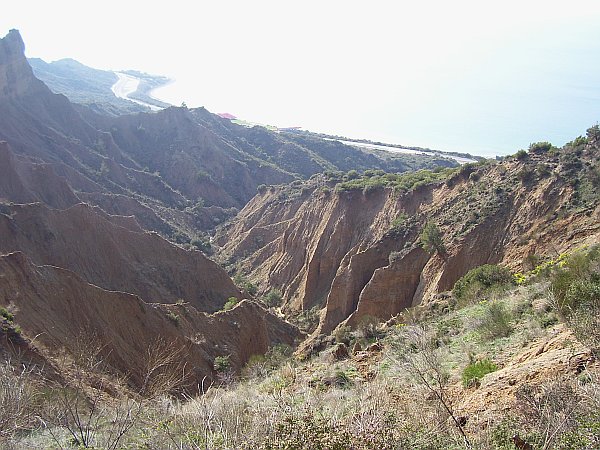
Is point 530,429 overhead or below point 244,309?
overhead

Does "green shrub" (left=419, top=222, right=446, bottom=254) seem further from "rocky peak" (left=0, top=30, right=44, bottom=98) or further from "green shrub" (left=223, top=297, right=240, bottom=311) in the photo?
"rocky peak" (left=0, top=30, right=44, bottom=98)

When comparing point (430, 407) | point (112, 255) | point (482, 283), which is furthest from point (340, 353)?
point (112, 255)

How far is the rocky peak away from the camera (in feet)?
228

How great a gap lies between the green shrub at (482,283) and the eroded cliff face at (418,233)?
9.57ft

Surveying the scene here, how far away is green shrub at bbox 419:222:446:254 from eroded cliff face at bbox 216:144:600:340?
35cm

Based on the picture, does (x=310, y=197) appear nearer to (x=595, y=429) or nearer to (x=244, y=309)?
(x=244, y=309)

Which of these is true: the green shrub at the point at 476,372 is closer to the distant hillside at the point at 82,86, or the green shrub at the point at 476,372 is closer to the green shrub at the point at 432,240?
the green shrub at the point at 432,240

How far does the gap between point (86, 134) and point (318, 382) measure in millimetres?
77173

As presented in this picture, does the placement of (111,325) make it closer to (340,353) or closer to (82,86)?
(340,353)

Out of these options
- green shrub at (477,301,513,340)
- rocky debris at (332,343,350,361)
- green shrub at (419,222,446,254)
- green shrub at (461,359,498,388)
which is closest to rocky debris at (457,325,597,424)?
green shrub at (461,359,498,388)

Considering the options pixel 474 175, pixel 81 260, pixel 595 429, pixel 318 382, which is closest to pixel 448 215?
pixel 474 175

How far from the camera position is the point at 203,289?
1475 inches

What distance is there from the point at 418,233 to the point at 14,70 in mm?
69374

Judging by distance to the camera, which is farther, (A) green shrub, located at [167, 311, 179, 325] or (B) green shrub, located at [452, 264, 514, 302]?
(A) green shrub, located at [167, 311, 179, 325]
